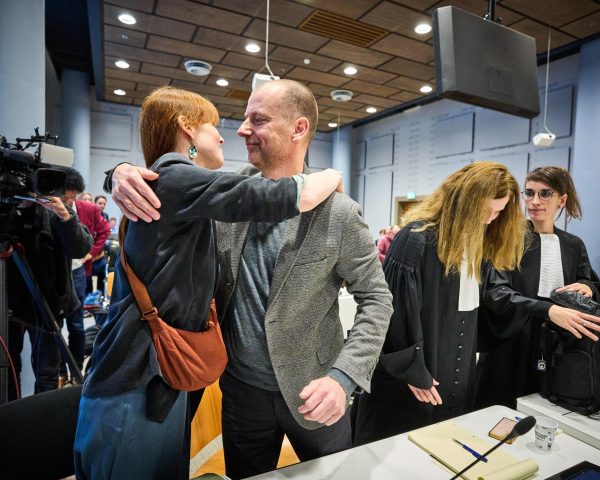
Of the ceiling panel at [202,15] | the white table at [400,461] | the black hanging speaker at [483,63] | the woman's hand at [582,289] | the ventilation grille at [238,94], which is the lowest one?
the white table at [400,461]

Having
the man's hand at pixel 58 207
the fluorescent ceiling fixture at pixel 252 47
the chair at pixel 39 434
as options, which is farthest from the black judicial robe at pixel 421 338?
the fluorescent ceiling fixture at pixel 252 47

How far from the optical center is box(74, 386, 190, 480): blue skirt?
0.79 metres

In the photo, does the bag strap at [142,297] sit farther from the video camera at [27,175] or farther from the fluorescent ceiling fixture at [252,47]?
the fluorescent ceiling fixture at [252,47]

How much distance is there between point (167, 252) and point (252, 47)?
5087 mm

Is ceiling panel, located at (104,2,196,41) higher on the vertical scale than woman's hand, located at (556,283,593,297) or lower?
higher

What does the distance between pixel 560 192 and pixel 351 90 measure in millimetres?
5275

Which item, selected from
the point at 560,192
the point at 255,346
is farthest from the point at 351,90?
the point at 255,346

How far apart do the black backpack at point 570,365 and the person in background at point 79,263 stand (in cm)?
237

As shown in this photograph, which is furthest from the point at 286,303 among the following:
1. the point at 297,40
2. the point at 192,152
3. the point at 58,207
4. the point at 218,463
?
the point at 297,40

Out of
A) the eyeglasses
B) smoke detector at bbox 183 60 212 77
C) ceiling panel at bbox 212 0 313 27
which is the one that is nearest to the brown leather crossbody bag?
the eyeglasses

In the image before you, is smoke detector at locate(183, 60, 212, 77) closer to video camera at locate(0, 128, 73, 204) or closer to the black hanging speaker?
the black hanging speaker

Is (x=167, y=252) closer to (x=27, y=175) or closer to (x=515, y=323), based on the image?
(x=27, y=175)

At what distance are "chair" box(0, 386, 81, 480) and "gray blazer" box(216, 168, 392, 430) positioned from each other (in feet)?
1.82

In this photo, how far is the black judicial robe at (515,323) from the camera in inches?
66.0
